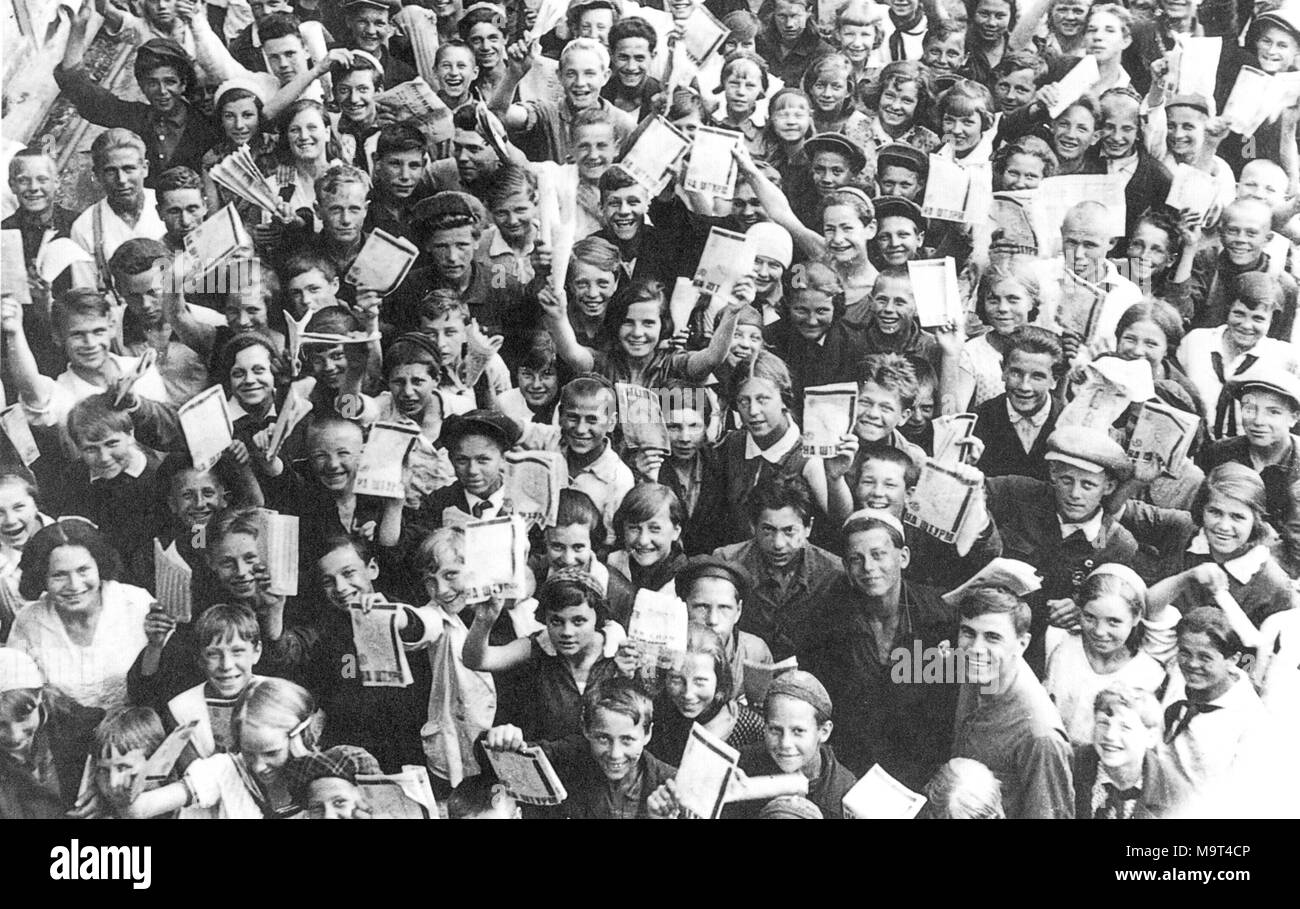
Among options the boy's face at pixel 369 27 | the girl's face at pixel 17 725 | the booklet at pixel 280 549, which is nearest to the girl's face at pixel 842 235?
the boy's face at pixel 369 27

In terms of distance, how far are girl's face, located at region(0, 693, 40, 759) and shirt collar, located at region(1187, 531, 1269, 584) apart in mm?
2163

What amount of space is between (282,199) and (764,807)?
145cm

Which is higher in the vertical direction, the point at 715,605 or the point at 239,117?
the point at 239,117

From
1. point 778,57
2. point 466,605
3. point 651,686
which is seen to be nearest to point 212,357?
point 466,605

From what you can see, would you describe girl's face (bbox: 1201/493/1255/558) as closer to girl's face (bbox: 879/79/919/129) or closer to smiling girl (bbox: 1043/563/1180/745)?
smiling girl (bbox: 1043/563/1180/745)

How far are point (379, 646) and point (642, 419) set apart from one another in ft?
2.10

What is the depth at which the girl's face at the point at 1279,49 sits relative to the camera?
2.22 m

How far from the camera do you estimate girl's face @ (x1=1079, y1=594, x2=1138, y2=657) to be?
2.16m

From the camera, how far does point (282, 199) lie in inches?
87.7

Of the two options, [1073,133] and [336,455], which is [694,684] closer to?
[336,455]

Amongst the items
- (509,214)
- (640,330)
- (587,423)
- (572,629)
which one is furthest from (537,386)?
(572,629)

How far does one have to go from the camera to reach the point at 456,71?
87.2 inches

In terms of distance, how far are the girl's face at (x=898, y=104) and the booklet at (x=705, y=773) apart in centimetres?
118
